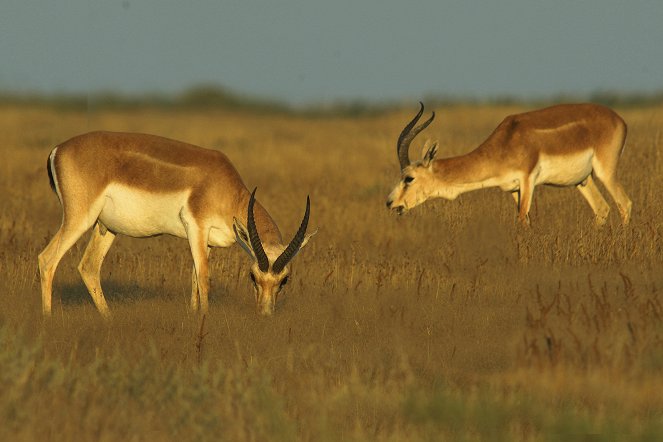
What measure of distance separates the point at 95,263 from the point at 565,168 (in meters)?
7.18

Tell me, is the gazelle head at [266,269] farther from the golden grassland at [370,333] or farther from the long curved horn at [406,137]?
the long curved horn at [406,137]

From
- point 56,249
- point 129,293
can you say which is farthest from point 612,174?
point 56,249

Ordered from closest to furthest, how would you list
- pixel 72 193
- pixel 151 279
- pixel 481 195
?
pixel 72 193, pixel 151 279, pixel 481 195

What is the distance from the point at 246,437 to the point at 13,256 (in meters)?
7.85

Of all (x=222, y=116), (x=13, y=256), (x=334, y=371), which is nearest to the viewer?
(x=334, y=371)

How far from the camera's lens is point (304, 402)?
6227 millimetres

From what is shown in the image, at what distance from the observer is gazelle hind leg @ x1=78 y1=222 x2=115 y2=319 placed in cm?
1028

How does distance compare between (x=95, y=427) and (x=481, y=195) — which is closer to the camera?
(x=95, y=427)

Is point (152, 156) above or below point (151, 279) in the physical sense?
above

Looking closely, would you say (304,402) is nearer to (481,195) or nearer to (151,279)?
(151,279)

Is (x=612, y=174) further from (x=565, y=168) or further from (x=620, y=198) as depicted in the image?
(x=565, y=168)

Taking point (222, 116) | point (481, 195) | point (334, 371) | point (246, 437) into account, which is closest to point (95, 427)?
point (246, 437)

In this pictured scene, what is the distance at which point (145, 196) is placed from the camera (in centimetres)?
998

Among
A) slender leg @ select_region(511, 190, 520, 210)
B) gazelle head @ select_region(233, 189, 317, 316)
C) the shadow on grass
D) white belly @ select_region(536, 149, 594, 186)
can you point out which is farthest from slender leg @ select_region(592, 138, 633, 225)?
gazelle head @ select_region(233, 189, 317, 316)
